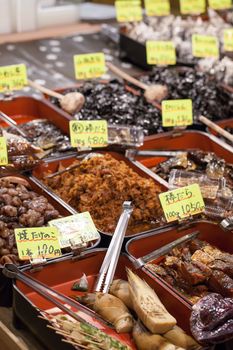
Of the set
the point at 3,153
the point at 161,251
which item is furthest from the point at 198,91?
the point at 161,251

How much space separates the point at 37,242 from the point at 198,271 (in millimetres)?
623

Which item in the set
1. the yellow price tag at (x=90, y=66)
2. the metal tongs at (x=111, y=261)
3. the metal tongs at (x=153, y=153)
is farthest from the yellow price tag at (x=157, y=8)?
the metal tongs at (x=111, y=261)

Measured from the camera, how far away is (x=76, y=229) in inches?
110

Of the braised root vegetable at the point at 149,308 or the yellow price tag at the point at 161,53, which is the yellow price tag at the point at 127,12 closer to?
the yellow price tag at the point at 161,53

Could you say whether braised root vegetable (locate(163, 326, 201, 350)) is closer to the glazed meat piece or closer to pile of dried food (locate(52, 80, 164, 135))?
the glazed meat piece

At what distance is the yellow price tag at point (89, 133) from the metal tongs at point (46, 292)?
109cm

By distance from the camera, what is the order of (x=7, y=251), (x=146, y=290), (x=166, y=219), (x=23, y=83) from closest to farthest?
(x=146, y=290) < (x=7, y=251) < (x=166, y=219) < (x=23, y=83)

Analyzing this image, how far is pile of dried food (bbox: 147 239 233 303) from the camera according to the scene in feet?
8.68

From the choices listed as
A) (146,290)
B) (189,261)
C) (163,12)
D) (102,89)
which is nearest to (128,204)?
(189,261)

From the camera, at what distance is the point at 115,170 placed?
316cm

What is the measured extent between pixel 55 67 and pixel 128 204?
2.07m

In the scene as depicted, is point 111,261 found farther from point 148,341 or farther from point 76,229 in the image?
point 148,341

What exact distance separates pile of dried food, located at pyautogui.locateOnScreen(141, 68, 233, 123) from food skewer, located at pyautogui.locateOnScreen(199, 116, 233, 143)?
13cm

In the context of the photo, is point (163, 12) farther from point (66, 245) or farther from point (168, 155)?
point (66, 245)
